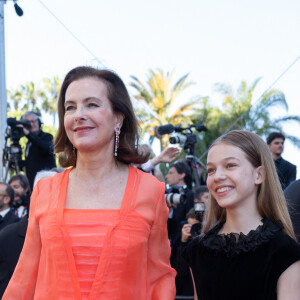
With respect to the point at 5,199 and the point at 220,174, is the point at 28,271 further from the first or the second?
the point at 5,199

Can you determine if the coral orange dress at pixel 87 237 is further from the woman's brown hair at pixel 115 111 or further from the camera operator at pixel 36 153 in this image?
the camera operator at pixel 36 153

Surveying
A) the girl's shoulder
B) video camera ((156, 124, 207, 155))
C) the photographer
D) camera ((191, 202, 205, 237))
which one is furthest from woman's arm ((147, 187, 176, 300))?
the photographer

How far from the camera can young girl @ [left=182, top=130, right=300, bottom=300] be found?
238cm

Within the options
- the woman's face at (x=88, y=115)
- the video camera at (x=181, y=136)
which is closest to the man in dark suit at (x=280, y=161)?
the video camera at (x=181, y=136)

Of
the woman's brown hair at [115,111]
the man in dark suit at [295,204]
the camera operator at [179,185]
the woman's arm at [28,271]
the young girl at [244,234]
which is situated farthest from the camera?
the camera operator at [179,185]

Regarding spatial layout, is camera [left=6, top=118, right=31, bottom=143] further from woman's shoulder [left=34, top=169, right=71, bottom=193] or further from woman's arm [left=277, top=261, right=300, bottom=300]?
woman's arm [left=277, top=261, right=300, bottom=300]

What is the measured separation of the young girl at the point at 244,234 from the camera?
2.38 meters

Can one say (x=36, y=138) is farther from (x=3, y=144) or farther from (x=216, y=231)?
(x=216, y=231)

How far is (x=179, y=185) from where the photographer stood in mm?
6051

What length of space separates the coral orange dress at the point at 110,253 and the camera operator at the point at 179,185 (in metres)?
3.39

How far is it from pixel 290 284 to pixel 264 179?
577 mm

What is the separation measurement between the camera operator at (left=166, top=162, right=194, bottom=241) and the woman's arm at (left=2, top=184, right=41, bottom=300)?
3512 millimetres

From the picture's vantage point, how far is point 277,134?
662cm

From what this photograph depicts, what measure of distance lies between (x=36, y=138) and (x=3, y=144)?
1851mm
